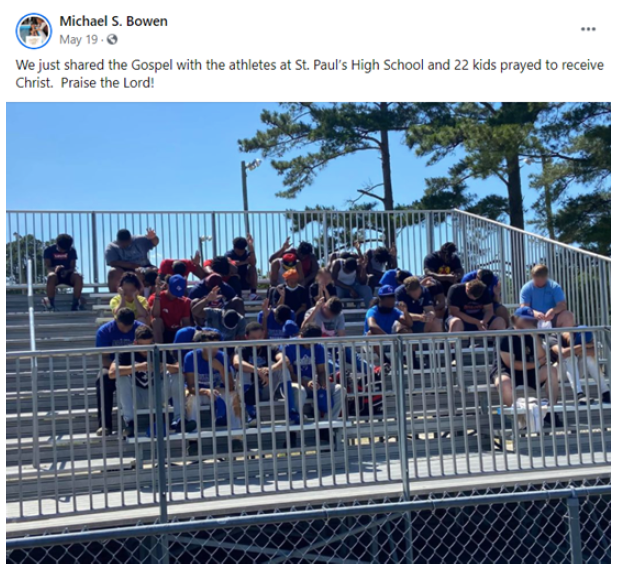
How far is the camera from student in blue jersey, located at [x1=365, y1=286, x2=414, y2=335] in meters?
9.80

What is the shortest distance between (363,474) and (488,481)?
105 centimetres

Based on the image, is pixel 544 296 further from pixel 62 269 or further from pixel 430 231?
pixel 62 269

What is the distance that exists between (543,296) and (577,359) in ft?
9.66

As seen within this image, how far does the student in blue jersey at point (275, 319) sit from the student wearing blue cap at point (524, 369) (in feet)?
9.09

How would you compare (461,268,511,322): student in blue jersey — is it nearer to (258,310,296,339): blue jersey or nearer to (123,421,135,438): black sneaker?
(258,310,296,339): blue jersey

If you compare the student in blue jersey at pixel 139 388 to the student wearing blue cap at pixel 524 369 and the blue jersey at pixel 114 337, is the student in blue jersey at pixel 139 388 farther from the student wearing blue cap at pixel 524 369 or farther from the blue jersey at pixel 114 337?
the student wearing blue cap at pixel 524 369

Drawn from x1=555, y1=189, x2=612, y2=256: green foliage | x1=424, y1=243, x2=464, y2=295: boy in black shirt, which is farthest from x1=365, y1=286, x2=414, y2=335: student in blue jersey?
x1=555, y1=189, x2=612, y2=256: green foliage

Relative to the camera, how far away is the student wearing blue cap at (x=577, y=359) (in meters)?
7.23

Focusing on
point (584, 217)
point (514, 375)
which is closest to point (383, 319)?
point (514, 375)

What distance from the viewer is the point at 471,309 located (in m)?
10.9

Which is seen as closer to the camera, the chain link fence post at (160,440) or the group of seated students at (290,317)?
the chain link fence post at (160,440)

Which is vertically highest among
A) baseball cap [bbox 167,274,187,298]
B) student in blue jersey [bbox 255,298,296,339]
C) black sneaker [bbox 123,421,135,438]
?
baseball cap [bbox 167,274,187,298]
